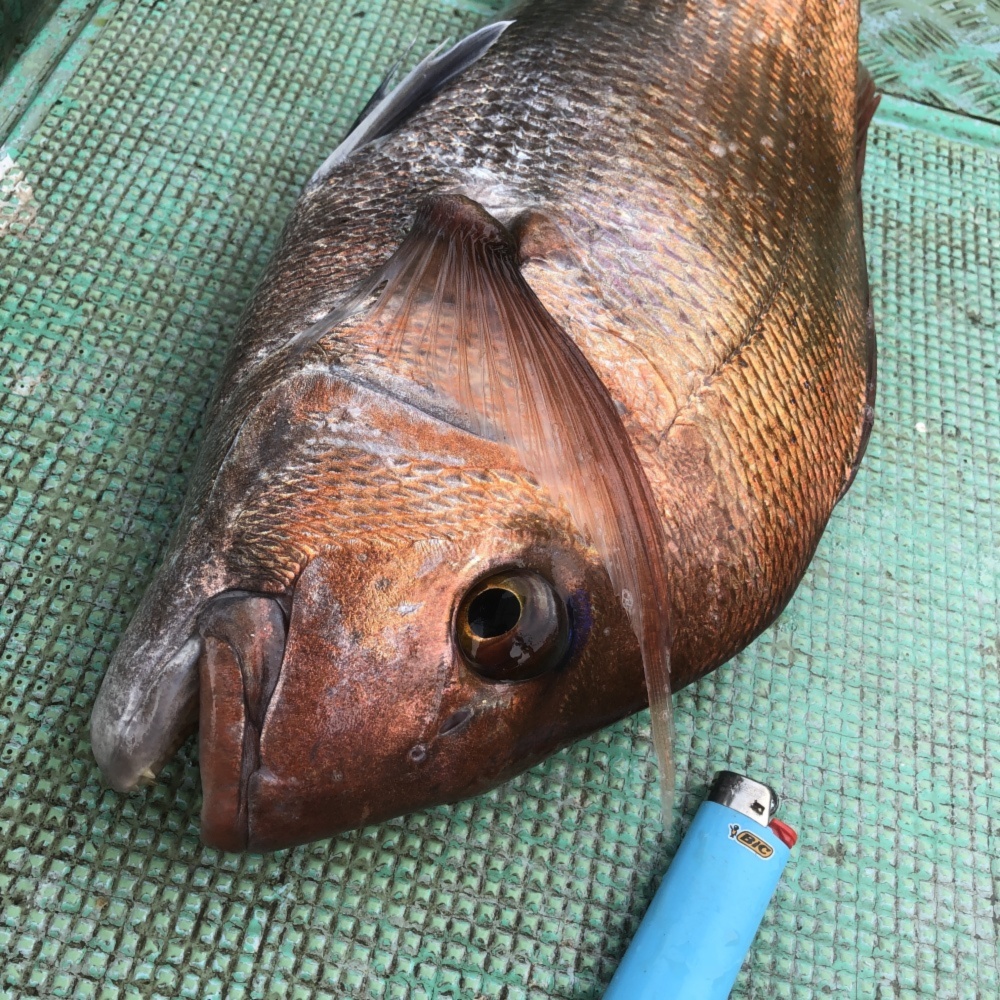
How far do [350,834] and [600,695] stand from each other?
0.55m

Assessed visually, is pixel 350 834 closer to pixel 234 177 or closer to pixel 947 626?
pixel 947 626

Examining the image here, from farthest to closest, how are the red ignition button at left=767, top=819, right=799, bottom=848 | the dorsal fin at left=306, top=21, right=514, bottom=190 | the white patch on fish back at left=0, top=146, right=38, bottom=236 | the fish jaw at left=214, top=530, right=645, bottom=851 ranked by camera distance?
the white patch on fish back at left=0, top=146, right=38, bottom=236 → the dorsal fin at left=306, top=21, right=514, bottom=190 → the red ignition button at left=767, top=819, right=799, bottom=848 → the fish jaw at left=214, top=530, right=645, bottom=851

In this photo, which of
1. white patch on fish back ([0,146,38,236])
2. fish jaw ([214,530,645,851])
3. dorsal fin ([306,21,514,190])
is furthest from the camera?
white patch on fish back ([0,146,38,236])

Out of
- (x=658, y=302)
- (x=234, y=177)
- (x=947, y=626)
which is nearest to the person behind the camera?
(x=658, y=302)

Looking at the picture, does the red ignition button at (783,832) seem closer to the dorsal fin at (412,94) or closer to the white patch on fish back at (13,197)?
the dorsal fin at (412,94)

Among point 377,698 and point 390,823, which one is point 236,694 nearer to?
point 377,698

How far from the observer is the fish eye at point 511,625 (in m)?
1.16

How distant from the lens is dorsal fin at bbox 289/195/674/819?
1216 mm

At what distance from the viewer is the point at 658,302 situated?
57.7 inches

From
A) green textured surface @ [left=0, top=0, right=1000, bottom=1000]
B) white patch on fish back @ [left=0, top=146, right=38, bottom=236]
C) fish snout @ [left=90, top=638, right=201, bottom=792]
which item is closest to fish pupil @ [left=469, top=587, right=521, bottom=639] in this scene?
fish snout @ [left=90, top=638, right=201, bottom=792]

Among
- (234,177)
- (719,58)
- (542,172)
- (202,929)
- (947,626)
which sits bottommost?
(202,929)

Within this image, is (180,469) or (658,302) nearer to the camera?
(658,302)

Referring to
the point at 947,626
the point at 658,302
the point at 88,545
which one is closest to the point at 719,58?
the point at 658,302

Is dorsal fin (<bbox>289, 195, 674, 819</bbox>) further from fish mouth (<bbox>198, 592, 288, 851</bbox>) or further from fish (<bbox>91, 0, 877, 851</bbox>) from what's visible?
fish mouth (<bbox>198, 592, 288, 851</bbox>)
